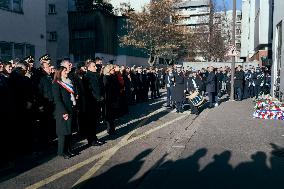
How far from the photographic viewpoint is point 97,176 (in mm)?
6246

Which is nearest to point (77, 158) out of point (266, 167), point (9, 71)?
point (9, 71)

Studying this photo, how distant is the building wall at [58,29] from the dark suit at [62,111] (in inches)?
1205

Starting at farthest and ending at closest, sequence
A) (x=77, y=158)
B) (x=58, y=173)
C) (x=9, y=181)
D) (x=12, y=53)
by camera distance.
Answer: (x=12, y=53) → (x=77, y=158) → (x=58, y=173) → (x=9, y=181)

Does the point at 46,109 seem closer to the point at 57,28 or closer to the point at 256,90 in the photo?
the point at 256,90

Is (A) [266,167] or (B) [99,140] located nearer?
(A) [266,167]

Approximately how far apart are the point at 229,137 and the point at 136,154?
9.45 ft

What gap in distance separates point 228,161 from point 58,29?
32.6m

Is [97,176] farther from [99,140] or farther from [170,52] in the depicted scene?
[170,52]

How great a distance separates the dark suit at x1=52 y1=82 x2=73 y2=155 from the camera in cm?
722

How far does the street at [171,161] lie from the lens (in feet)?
19.4

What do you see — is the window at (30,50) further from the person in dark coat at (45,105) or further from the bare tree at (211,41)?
the bare tree at (211,41)

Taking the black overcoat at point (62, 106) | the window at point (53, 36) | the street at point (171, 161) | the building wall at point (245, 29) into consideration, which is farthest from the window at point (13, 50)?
the building wall at point (245, 29)

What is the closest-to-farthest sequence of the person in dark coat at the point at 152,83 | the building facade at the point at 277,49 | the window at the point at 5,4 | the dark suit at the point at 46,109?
the dark suit at the point at 46,109 < the building facade at the point at 277,49 < the window at the point at 5,4 < the person in dark coat at the point at 152,83

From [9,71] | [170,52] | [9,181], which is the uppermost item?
[170,52]
